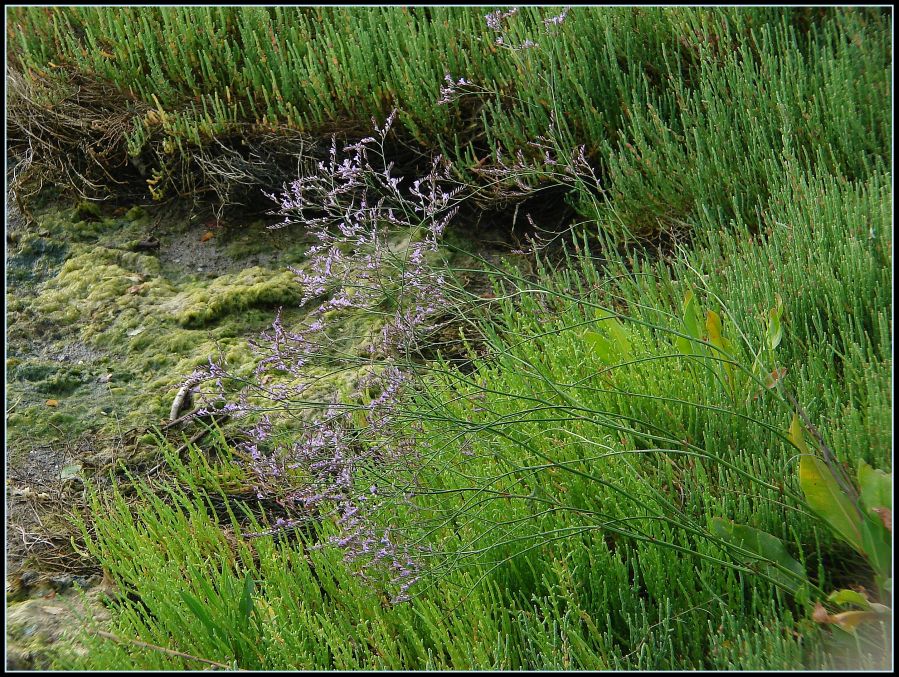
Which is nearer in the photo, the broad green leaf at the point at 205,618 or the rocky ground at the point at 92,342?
the broad green leaf at the point at 205,618

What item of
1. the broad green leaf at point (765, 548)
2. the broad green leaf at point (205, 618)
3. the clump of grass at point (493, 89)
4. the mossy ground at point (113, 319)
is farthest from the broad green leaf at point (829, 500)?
the mossy ground at point (113, 319)

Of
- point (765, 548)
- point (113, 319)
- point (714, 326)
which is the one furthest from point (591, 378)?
point (113, 319)

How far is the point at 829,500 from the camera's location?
151 cm

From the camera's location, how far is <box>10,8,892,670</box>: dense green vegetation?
169 centimetres

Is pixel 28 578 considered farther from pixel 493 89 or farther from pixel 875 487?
pixel 493 89

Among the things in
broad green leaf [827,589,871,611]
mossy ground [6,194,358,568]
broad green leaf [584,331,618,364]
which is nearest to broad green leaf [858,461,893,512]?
broad green leaf [827,589,871,611]

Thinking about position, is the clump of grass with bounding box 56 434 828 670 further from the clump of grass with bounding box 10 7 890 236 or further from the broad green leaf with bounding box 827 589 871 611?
the clump of grass with bounding box 10 7 890 236

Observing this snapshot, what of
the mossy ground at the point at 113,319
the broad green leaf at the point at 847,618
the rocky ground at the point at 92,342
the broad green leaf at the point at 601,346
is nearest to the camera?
the broad green leaf at the point at 847,618

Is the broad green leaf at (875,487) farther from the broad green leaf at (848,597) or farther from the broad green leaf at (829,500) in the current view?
the broad green leaf at (848,597)

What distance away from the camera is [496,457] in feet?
7.01

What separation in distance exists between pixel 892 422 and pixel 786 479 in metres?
0.29

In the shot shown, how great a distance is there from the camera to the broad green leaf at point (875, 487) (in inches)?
56.5

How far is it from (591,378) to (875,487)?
1028 mm

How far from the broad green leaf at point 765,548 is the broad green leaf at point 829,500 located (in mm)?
126
